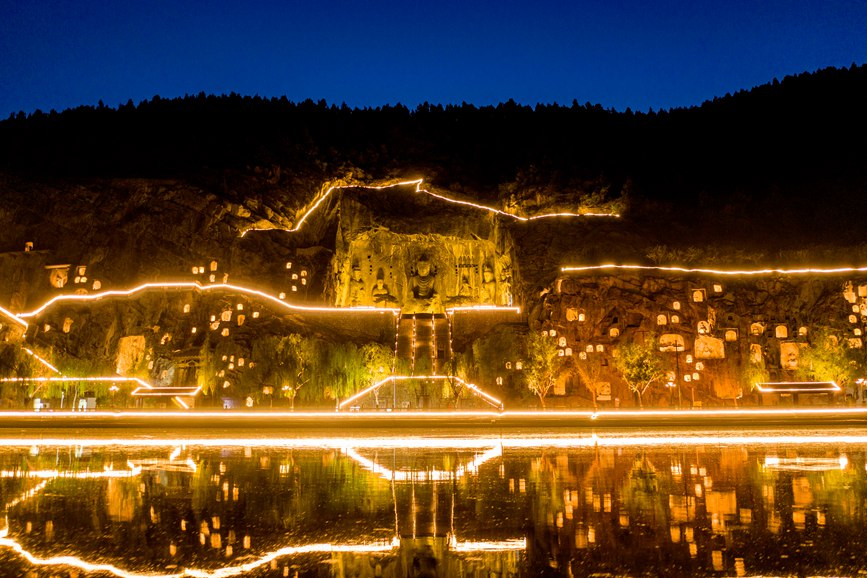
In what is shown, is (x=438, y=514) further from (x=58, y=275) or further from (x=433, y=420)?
(x=58, y=275)

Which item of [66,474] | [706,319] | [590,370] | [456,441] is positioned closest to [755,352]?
[706,319]

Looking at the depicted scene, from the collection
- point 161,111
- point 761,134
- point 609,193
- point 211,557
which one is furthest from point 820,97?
point 211,557

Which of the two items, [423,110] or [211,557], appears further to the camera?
[423,110]

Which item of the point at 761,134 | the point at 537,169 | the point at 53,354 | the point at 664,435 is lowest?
the point at 664,435

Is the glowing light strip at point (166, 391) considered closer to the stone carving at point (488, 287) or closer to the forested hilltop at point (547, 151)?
the forested hilltop at point (547, 151)

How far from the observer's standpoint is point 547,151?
68.1 m

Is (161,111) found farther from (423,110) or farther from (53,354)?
(53,354)

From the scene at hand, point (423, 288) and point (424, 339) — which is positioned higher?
point (423, 288)

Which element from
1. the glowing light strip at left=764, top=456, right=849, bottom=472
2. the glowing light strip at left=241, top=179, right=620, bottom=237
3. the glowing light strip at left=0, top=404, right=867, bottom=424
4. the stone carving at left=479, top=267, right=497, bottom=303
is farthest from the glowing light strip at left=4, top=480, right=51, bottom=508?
the stone carving at left=479, top=267, right=497, bottom=303

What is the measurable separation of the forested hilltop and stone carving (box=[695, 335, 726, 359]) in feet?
39.8

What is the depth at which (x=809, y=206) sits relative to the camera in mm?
57594

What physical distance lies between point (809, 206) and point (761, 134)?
1768cm

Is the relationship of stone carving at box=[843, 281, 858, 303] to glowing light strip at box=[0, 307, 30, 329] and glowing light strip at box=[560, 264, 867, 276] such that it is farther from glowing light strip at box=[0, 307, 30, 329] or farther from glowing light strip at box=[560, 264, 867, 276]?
glowing light strip at box=[0, 307, 30, 329]

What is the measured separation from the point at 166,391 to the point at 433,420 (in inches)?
800
